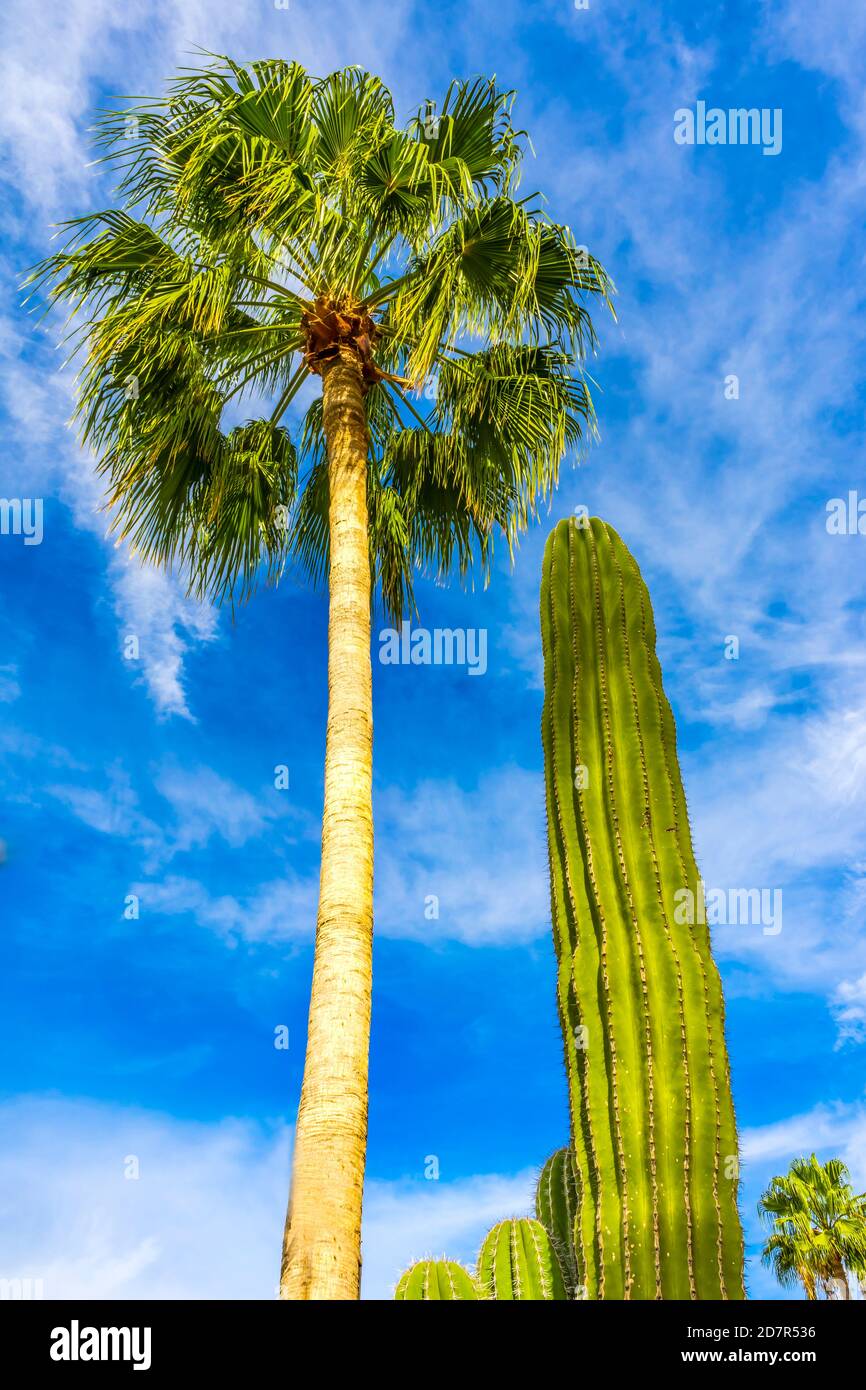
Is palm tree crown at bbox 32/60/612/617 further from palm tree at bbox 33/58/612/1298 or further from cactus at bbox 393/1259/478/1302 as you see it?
cactus at bbox 393/1259/478/1302

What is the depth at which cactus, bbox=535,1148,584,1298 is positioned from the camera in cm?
572

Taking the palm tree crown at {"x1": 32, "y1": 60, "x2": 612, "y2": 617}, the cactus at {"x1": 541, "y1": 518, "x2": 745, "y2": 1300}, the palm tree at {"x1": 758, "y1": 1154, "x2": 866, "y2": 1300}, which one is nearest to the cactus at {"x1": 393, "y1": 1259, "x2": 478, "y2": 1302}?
the cactus at {"x1": 541, "y1": 518, "x2": 745, "y2": 1300}

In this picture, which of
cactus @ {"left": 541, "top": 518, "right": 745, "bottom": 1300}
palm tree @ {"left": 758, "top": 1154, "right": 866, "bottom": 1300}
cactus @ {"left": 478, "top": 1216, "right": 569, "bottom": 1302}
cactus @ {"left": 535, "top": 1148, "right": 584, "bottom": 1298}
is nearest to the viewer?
cactus @ {"left": 541, "top": 518, "right": 745, "bottom": 1300}

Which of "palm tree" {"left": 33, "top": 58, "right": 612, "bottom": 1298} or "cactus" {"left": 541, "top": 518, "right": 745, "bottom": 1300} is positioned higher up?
"palm tree" {"left": 33, "top": 58, "right": 612, "bottom": 1298}

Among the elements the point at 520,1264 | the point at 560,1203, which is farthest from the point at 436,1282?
the point at 560,1203

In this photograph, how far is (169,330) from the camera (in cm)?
677

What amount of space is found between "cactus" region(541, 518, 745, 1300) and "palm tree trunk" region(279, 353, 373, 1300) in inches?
46.3

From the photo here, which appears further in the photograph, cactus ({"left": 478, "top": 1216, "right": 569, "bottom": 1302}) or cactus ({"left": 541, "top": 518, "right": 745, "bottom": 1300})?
cactus ({"left": 478, "top": 1216, "right": 569, "bottom": 1302})

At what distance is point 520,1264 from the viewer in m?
5.48

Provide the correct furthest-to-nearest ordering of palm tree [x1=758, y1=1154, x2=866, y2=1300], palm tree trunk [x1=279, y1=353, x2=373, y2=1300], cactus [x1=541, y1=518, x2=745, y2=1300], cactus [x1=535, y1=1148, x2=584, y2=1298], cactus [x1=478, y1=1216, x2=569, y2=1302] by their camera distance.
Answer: palm tree [x1=758, y1=1154, x2=866, y2=1300] < cactus [x1=535, y1=1148, x2=584, y2=1298] < cactus [x1=478, y1=1216, x2=569, y2=1302] < cactus [x1=541, y1=518, x2=745, y2=1300] < palm tree trunk [x1=279, y1=353, x2=373, y2=1300]

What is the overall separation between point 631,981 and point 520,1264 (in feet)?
6.63

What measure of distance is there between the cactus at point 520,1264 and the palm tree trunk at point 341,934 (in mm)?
1756

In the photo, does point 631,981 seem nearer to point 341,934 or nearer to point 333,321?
point 341,934
